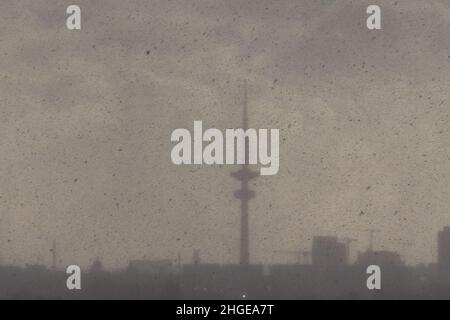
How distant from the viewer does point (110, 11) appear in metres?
2.53

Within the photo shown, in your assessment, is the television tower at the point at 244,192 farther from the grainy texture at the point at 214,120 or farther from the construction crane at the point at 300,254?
the construction crane at the point at 300,254

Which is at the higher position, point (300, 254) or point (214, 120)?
point (214, 120)

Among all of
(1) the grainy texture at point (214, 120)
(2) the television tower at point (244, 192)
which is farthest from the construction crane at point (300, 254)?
(2) the television tower at point (244, 192)

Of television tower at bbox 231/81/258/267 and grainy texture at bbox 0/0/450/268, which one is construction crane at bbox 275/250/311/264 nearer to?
grainy texture at bbox 0/0/450/268

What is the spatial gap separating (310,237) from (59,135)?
1062mm

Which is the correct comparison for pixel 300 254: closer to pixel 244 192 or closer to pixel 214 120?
pixel 244 192

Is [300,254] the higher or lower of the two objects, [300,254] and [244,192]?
the lower

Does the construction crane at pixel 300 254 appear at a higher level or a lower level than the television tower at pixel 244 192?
lower

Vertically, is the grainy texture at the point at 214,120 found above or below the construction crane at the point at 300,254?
above

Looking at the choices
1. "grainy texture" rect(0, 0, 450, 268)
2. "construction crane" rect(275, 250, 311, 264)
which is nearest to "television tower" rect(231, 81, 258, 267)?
"grainy texture" rect(0, 0, 450, 268)

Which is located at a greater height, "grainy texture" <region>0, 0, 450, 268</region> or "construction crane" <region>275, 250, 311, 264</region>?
"grainy texture" <region>0, 0, 450, 268</region>

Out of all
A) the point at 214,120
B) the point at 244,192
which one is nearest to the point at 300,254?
the point at 244,192

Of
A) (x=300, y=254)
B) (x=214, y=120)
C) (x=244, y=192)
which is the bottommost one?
(x=300, y=254)
